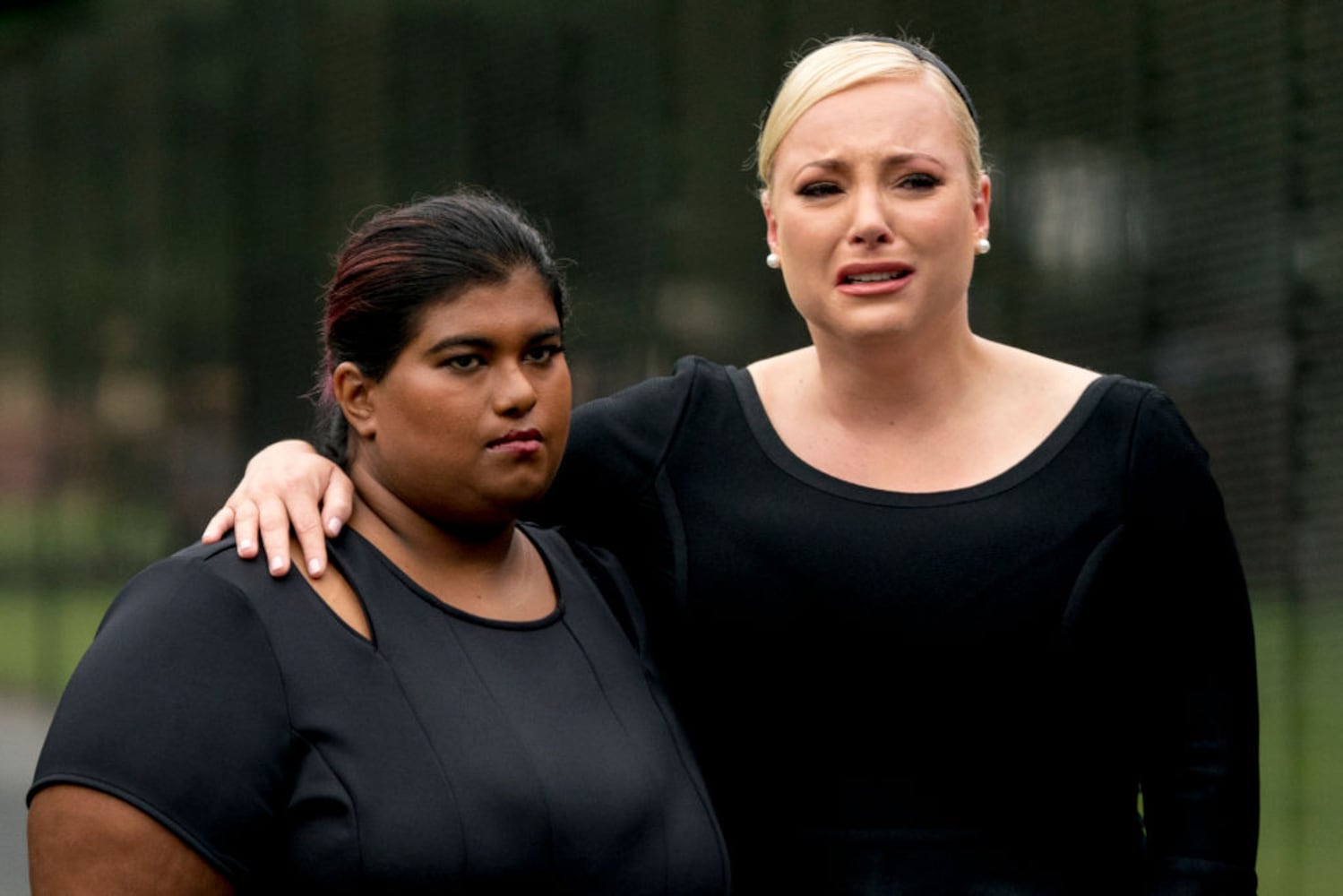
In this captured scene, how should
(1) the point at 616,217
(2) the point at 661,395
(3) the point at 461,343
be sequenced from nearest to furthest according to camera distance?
(3) the point at 461,343, (2) the point at 661,395, (1) the point at 616,217

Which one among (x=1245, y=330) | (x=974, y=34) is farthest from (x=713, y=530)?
(x=974, y=34)

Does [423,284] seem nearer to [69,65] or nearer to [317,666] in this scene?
[317,666]

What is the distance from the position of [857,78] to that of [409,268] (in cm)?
75

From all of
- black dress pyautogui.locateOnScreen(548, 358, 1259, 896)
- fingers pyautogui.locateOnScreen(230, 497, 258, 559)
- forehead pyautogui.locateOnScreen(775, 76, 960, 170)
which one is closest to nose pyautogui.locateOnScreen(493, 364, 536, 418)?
fingers pyautogui.locateOnScreen(230, 497, 258, 559)

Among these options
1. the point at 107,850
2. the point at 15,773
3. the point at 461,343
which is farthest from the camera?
the point at 15,773

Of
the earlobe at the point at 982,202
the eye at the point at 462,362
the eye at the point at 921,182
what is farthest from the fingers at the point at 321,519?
the earlobe at the point at 982,202

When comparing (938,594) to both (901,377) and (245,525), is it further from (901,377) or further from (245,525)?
(245,525)

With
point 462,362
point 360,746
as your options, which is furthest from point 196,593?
point 462,362

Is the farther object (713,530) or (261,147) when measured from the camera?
(261,147)

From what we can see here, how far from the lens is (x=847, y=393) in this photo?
2.87m

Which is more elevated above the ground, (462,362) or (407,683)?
(462,362)

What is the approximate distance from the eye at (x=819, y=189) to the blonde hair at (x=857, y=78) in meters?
0.10

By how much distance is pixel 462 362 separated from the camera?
2457mm

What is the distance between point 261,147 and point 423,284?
235 inches
